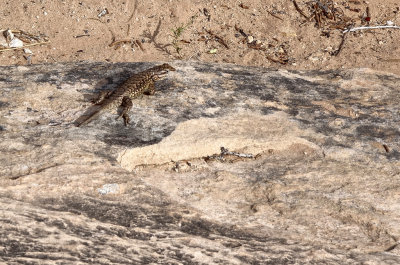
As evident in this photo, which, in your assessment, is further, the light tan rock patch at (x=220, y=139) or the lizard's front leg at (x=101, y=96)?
the lizard's front leg at (x=101, y=96)

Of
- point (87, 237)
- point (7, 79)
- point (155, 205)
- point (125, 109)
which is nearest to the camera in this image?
point (87, 237)

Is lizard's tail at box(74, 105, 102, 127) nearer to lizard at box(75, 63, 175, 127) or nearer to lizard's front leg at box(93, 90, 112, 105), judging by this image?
lizard at box(75, 63, 175, 127)

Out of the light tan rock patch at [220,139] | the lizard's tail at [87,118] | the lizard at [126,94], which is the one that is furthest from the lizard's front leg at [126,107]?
the light tan rock patch at [220,139]

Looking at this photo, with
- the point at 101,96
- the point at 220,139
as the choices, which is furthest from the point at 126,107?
the point at 220,139

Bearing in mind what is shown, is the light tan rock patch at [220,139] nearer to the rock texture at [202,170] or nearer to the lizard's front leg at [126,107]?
the rock texture at [202,170]

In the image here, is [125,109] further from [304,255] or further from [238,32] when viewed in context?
[238,32]

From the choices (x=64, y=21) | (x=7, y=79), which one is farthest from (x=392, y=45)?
(x=7, y=79)
